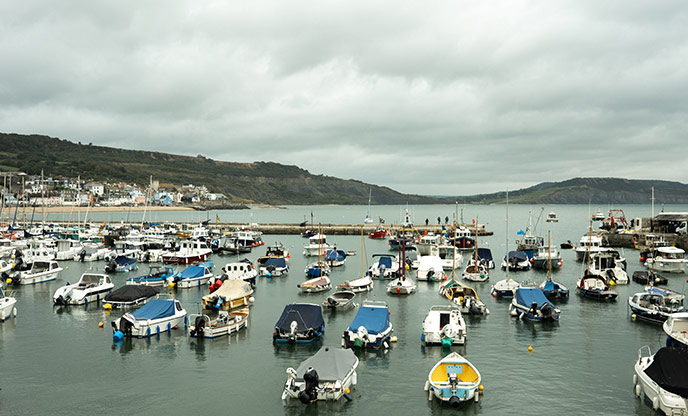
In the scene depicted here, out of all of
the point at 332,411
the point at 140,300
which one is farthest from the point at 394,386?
the point at 140,300

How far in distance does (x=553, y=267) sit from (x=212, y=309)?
47.8 metres

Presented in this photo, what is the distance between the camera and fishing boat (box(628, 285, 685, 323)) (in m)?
35.7

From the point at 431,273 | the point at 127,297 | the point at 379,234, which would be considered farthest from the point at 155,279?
the point at 379,234

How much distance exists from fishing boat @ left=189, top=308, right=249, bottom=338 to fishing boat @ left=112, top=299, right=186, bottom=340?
158cm

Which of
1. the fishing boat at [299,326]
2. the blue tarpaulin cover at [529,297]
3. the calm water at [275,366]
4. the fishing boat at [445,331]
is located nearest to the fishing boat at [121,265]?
the calm water at [275,366]

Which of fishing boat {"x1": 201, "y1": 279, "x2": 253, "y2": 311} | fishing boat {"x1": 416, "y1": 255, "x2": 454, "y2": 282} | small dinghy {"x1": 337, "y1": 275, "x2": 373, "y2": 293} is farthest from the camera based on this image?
fishing boat {"x1": 416, "y1": 255, "x2": 454, "y2": 282}

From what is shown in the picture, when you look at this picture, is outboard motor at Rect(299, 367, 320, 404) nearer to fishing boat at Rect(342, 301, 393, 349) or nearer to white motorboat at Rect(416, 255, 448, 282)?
fishing boat at Rect(342, 301, 393, 349)

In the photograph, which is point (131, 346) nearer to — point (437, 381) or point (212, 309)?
point (212, 309)

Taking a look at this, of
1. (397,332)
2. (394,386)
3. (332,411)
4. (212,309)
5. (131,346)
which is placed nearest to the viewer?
(332,411)

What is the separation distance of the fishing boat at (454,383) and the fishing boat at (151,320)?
1858 cm

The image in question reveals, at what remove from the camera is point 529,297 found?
37812 millimetres

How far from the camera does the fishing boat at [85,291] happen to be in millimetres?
41438

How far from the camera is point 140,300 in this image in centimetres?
4059

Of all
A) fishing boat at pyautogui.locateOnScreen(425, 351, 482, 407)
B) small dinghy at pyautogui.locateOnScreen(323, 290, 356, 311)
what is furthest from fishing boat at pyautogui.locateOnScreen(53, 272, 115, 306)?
fishing boat at pyautogui.locateOnScreen(425, 351, 482, 407)
